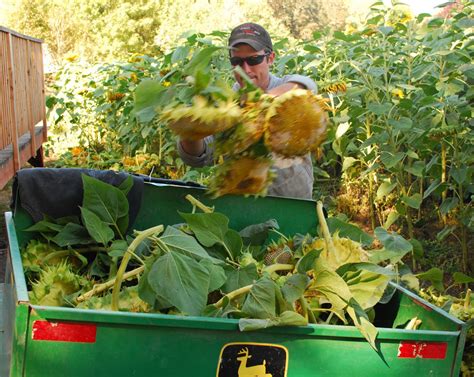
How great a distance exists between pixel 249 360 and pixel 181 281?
0.33 m

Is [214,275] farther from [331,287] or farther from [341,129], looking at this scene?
[341,129]

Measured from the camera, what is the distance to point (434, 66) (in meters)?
5.51

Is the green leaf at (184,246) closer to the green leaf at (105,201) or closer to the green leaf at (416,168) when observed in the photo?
the green leaf at (105,201)

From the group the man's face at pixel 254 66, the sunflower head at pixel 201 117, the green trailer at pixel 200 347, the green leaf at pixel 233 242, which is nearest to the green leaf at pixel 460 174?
the man's face at pixel 254 66

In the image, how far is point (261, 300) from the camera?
246 centimetres

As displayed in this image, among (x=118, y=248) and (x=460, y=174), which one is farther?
(x=460, y=174)

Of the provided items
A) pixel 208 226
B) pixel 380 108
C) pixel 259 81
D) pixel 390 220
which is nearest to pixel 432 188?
pixel 380 108

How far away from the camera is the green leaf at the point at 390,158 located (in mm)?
5214

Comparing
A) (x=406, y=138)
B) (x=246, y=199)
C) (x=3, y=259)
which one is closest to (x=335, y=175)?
(x=406, y=138)

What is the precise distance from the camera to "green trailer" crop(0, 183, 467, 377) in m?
2.15

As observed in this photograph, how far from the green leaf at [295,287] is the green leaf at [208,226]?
18.4 inches

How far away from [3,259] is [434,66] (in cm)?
368

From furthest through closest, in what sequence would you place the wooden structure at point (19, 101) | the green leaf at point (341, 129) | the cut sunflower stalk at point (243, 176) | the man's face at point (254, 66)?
the wooden structure at point (19, 101) < the green leaf at point (341, 129) < the man's face at point (254, 66) < the cut sunflower stalk at point (243, 176)

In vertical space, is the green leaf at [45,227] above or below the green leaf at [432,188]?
above
